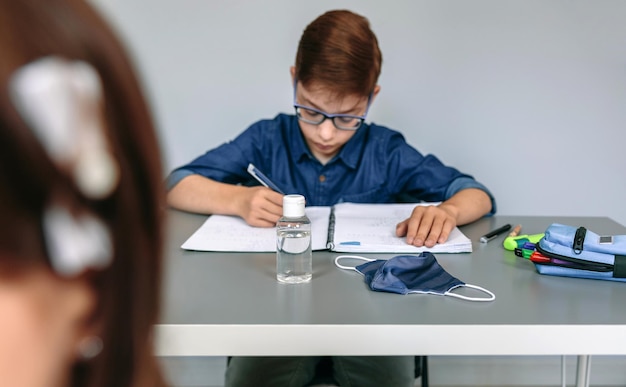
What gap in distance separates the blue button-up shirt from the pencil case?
50cm

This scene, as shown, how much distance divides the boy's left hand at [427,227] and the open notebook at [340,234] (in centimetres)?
1

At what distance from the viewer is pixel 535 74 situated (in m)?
1.77

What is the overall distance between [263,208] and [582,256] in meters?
0.56

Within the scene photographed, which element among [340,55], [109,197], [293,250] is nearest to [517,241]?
[293,250]

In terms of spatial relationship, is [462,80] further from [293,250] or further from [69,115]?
[69,115]

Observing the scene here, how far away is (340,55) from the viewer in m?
1.26

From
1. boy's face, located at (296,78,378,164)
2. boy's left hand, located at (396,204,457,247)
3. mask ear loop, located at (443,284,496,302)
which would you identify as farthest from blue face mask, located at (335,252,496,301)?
boy's face, located at (296,78,378,164)

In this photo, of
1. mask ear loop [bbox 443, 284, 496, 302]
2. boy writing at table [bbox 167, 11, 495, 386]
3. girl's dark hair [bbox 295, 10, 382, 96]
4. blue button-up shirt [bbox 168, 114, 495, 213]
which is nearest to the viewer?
mask ear loop [bbox 443, 284, 496, 302]

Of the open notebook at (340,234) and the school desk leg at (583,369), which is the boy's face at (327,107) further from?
the school desk leg at (583,369)

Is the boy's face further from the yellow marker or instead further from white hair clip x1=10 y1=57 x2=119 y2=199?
white hair clip x1=10 y1=57 x2=119 y2=199

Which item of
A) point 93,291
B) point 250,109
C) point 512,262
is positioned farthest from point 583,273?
point 250,109

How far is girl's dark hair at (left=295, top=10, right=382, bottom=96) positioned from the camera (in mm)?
1264

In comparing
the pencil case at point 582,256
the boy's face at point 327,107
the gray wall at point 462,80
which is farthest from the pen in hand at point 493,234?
the gray wall at point 462,80

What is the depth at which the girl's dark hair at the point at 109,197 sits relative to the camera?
0.87ft
